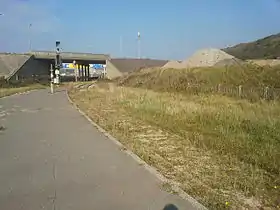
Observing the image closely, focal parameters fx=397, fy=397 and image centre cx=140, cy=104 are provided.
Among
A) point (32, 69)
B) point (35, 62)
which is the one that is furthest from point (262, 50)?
point (32, 69)

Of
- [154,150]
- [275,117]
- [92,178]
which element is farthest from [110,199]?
[275,117]

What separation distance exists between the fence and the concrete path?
1120cm

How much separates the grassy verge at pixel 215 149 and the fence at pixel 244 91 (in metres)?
3.34

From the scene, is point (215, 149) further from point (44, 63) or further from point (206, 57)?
point (44, 63)

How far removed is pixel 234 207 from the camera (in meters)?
5.52

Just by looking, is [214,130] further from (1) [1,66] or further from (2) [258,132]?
(1) [1,66]

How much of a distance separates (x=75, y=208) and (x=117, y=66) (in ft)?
284

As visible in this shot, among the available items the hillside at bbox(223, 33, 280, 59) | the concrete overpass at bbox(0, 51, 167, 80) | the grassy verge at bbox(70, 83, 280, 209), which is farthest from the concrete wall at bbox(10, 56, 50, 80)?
the grassy verge at bbox(70, 83, 280, 209)

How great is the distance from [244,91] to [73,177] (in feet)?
57.6

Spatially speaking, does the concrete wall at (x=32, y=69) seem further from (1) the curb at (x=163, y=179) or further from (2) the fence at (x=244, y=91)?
(1) the curb at (x=163, y=179)

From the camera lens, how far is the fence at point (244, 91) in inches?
805

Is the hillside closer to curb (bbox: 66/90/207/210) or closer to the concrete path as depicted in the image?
the concrete path

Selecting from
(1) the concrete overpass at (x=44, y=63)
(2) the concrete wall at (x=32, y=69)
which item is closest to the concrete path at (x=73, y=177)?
(1) the concrete overpass at (x=44, y=63)

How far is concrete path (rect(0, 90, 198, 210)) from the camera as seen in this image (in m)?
5.85
